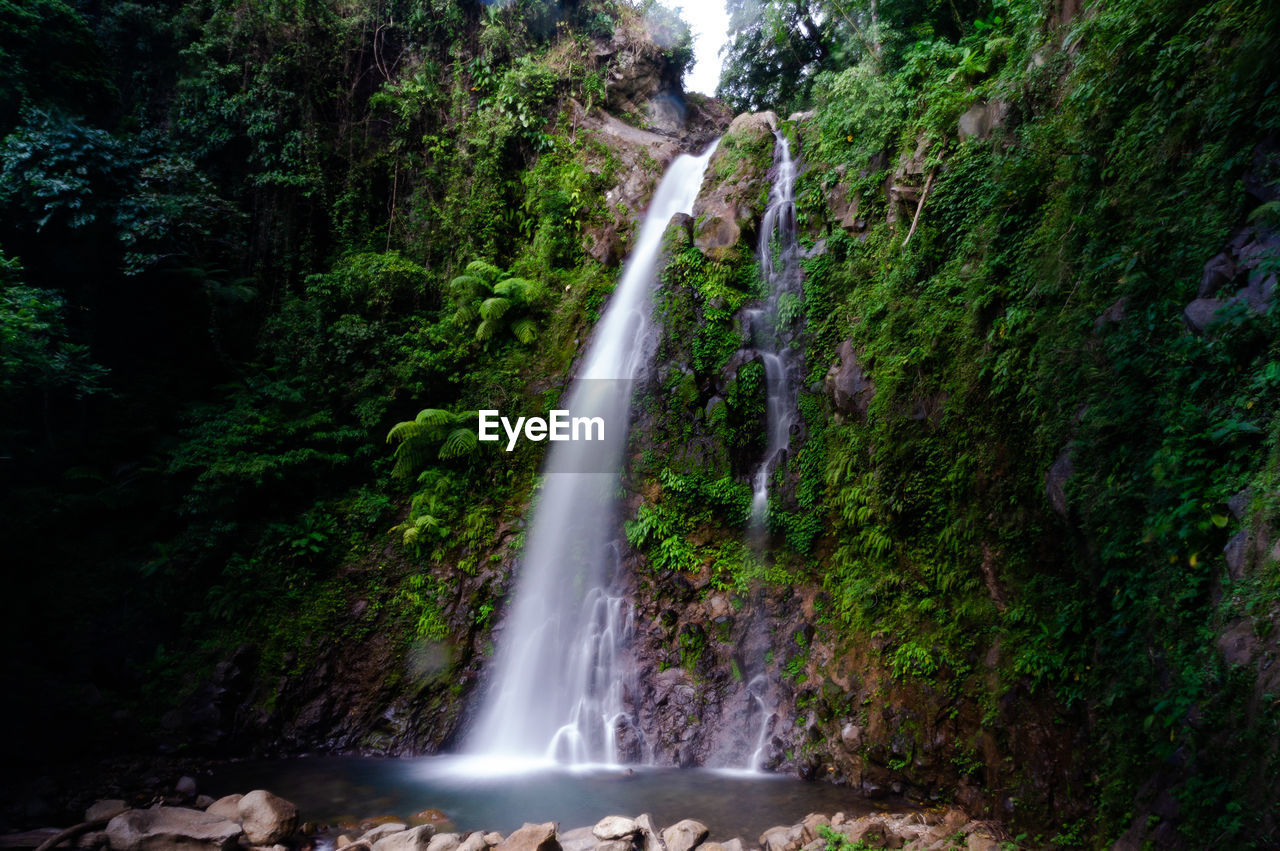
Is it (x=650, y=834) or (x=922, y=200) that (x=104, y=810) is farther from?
(x=922, y=200)

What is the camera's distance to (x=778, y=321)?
956 centimetres

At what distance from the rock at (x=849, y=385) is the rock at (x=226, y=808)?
25.7 feet

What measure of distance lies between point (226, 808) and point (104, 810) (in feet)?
3.40

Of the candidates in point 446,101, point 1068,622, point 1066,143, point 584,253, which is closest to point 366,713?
point 1068,622

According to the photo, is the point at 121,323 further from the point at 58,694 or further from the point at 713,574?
the point at 713,574

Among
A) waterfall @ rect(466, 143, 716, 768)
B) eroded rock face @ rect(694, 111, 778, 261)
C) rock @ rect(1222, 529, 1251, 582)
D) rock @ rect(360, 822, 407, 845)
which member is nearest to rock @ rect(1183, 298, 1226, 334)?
rock @ rect(1222, 529, 1251, 582)

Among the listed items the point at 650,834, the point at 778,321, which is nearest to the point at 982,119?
the point at 778,321

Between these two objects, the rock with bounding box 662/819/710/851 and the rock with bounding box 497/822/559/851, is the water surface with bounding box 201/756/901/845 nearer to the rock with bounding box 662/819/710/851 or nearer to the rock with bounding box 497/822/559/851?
the rock with bounding box 662/819/710/851

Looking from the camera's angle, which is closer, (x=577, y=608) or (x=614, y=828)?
(x=614, y=828)

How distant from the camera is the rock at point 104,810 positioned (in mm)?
5461

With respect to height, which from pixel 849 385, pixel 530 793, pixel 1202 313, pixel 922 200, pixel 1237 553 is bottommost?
pixel 530 793

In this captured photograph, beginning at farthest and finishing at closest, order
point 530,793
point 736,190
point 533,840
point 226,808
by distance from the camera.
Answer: point 736,190 < point 530,793 < point 226,808 < point 533,840

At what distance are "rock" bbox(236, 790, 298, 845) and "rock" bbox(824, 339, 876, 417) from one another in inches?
293

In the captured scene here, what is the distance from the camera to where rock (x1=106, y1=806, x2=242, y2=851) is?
4957 mm
